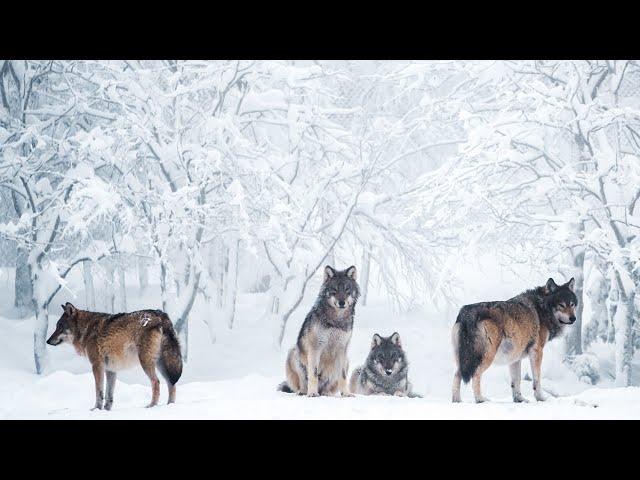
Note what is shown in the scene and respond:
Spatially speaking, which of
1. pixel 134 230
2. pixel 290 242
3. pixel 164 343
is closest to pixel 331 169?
pixel 290 242

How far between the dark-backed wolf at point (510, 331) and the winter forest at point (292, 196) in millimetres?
5727

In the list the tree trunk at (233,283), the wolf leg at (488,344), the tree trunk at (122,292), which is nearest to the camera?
the wolf leg at (488,344)

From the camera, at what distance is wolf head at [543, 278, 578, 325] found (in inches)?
321

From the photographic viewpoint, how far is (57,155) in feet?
63.0

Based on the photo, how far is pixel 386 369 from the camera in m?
9.91

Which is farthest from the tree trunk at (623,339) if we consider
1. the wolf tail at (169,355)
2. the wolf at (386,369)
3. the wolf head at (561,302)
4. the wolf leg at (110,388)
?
the wolf leg at (110,388)

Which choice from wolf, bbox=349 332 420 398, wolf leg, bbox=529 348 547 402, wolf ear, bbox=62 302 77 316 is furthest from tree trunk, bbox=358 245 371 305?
wolf ear, bbox=62 302 77 316

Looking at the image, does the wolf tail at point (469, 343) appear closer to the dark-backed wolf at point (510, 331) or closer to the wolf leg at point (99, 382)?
the dark-backed wolf at point (510, 331)

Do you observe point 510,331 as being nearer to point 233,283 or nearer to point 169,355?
point 169,355

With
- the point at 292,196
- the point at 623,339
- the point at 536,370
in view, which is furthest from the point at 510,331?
the point at 292,196

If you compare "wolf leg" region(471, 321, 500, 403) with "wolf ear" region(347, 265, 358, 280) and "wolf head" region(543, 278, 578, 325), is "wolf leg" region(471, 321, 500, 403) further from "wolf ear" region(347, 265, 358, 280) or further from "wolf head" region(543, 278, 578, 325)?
"wolf ear" region(347, 265, 358, 280)

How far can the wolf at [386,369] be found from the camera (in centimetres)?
996

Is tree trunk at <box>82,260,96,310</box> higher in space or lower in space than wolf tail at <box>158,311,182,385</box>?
higher

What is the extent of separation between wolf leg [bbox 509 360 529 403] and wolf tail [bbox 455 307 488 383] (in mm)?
609
